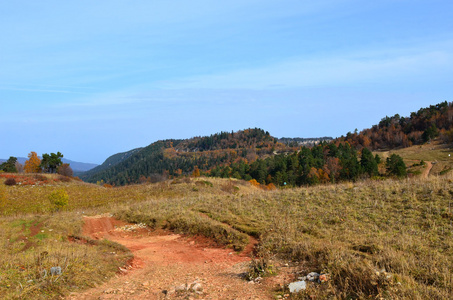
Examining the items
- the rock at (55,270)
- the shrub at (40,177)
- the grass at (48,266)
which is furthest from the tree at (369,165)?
the shrub at (40,177)

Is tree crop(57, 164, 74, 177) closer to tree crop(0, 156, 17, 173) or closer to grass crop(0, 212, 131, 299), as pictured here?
tree crop(0, 156, 17, 173)

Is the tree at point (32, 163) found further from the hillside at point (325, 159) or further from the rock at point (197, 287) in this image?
the rock at point (197, 287)

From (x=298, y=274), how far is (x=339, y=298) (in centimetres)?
151

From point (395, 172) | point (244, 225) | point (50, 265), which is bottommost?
point (395, 172)

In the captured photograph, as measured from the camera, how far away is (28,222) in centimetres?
1341

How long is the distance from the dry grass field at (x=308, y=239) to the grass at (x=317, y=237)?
0.09 feet

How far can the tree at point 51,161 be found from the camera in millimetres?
73750

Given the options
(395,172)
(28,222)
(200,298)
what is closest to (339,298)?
(200,298)

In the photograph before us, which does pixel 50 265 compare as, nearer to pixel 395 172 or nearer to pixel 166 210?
pixel 166 210

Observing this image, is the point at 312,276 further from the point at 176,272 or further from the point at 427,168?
the point at 427,168

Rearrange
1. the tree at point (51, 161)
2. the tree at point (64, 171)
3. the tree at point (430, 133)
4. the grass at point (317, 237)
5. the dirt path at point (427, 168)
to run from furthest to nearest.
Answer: the tree at point (430, 133), the tree at point (51, 161), the tree at point (64, 171), the dirt path at point (427, 168), the grass at point (317, 237)

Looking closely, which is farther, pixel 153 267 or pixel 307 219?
pixel 307 219

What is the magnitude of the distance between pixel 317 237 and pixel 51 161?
7994cm

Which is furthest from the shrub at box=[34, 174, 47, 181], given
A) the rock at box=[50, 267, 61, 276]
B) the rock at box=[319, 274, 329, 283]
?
the rock at box=[319, 274, 329, 283]
